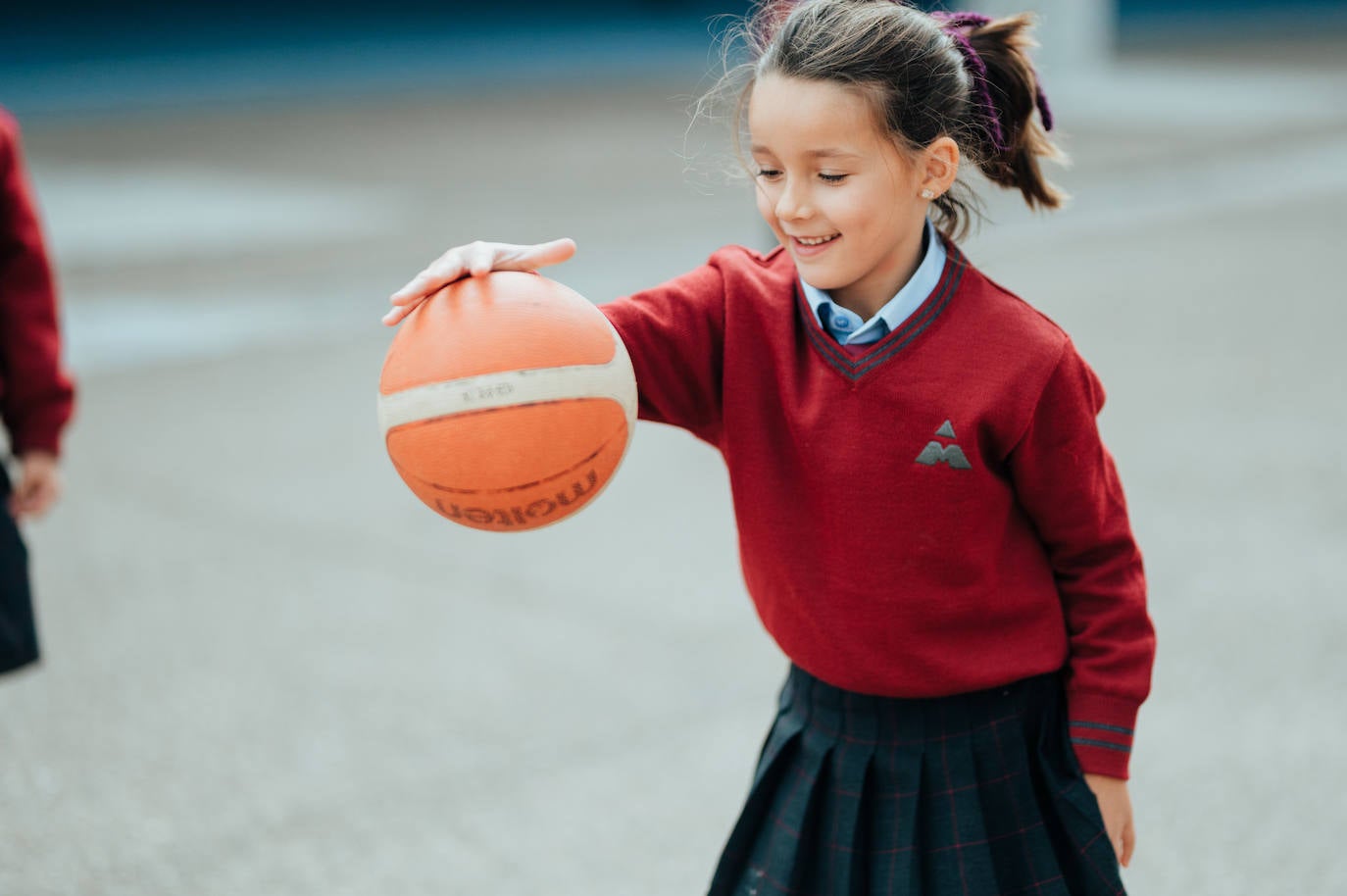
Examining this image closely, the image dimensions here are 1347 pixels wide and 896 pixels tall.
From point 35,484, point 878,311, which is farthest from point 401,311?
point 35,484

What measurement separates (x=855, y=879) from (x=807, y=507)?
1.68 feet

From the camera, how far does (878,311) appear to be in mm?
1812

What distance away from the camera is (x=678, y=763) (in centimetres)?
335

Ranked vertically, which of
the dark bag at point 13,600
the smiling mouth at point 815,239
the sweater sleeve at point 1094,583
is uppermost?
the smiling mouth at point 815,239

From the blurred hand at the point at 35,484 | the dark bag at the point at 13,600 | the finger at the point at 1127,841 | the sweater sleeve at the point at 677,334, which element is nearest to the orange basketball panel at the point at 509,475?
the sweater sleeve at the point at 677,334

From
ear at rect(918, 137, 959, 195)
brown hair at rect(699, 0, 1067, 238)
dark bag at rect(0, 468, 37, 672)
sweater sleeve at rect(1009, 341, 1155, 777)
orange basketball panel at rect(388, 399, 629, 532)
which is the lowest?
dark bag at rect(0, 468, 37, 672)

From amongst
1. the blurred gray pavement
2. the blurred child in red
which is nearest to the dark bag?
the blurred child in red

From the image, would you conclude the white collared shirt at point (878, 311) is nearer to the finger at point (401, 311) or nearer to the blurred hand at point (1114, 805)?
the finger at point (401, 311)

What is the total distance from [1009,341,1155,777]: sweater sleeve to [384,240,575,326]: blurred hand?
0.63m

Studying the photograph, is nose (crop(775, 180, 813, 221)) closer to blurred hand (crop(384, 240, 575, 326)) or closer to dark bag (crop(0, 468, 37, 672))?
blurred hand (crop(384, 240, 575, 326))

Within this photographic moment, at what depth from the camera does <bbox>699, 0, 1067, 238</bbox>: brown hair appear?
1.69 metres

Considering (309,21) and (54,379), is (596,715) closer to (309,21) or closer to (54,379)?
(54,379)

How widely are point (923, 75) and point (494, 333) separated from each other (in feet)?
1.96

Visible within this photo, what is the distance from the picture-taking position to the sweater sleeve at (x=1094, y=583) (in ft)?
5.82
